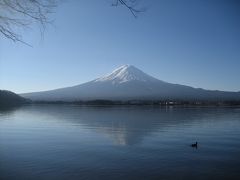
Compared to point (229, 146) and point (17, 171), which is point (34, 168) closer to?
point (17, 171)

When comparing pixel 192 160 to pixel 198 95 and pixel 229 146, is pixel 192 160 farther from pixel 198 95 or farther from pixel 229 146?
pixel 198 95

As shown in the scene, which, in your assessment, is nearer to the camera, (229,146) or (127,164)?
(127,164)

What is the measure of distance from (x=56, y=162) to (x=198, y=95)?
5494 inches

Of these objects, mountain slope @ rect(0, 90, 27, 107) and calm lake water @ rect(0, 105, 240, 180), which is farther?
mountain slope @ rect(0, 90, 27, 107)

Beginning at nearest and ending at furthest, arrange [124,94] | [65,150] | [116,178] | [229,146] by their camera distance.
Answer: [116,178], [65,150], [229,146], [124,94]

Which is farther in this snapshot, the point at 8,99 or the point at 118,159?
the point at 8,99

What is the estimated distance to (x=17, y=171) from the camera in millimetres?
9875

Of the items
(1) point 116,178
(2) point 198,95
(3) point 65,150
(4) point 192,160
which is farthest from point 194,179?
(2) point 198,95

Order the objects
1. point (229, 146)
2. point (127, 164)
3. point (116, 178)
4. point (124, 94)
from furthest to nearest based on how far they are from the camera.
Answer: point (124, 94), point (229, 146), point (127, 164), point (116, 178)

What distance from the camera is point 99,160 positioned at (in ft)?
38.5

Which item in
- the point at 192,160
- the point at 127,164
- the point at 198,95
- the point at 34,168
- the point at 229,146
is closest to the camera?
the point at 34,168

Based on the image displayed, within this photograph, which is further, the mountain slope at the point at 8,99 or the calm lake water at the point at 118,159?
the mountain slope at the point at 8,99

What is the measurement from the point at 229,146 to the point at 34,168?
8.81m

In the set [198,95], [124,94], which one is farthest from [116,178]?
[198,95]
